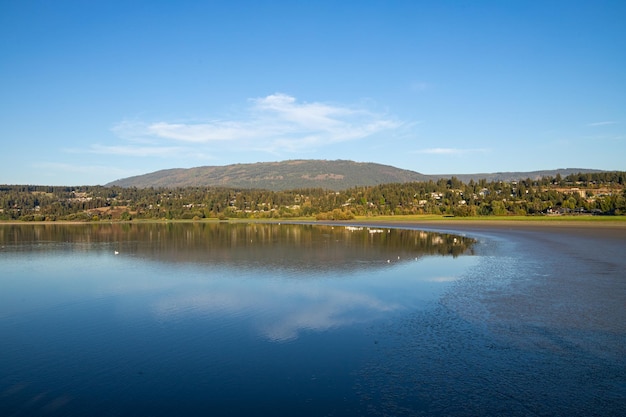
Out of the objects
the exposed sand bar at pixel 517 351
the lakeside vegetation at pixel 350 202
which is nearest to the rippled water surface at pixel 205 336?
the exposed sand bar at pixel 517 351

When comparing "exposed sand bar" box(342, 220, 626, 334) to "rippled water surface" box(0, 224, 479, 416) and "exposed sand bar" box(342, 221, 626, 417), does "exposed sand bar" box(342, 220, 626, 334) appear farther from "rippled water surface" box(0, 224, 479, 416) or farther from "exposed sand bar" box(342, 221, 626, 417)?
"rippled water surface" box(0, 224, 479, 416)

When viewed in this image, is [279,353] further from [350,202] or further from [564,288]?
[350,202]

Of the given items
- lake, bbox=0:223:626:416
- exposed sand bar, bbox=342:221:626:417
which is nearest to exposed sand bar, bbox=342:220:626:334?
exposed sand bar, bbox=342:221:626:417

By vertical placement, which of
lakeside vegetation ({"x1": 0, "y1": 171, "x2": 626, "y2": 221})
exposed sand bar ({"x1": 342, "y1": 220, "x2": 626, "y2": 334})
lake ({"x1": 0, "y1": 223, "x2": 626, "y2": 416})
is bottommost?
exposed sand bar ({"x1": 342, "y1": 220, "x2": 626, "y2": 334})

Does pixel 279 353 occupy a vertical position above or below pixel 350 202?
below

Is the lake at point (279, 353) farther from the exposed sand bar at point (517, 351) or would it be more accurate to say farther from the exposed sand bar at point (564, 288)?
the exposed sand bar at point (564, 288)

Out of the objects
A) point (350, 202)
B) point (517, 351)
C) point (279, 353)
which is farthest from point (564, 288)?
point (350, 202)

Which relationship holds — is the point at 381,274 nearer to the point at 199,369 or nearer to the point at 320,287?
the point at 320,287
